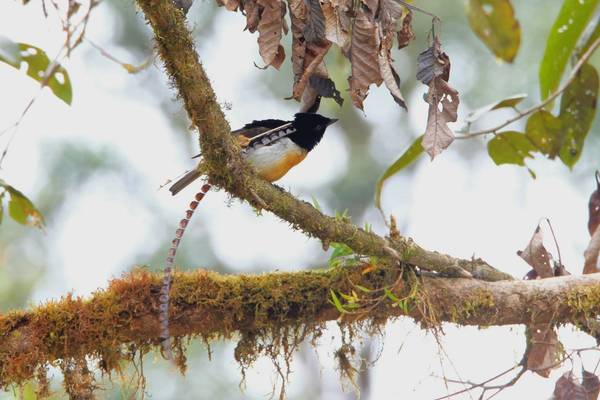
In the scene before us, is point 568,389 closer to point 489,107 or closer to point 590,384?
point 590,384

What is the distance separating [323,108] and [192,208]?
22.2ft

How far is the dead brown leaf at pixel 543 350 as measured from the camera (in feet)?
10.6

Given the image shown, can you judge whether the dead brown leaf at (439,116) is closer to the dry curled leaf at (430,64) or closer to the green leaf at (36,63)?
the dry curled leaf at (430,64)

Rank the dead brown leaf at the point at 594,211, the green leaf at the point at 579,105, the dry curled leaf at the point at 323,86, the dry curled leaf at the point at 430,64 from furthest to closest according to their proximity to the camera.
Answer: the dead brown leaf at the point at 594,211 → the dry curled leaf at the point at 323,86 → the dry curled leaf at the point at 430,64 → the green leaf at the point at 579,105

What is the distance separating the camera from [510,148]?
8.97 ft

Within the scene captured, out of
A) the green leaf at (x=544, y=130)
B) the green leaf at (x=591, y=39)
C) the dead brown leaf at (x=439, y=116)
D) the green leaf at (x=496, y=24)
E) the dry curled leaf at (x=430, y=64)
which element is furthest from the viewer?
the dry curled leaf at (x=430, y=64)

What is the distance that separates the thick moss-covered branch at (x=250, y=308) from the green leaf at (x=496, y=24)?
5.84ft

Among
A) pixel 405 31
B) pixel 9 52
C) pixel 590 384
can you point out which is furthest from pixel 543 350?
pixel 9 52

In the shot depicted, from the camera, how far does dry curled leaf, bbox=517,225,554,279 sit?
346 centimetres

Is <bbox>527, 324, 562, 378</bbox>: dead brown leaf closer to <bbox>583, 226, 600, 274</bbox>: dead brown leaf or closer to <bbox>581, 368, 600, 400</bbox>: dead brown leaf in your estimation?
<bbox>581, 368, 600, 400</bbox>: dead brown leaf

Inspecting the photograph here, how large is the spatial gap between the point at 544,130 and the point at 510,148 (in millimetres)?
436

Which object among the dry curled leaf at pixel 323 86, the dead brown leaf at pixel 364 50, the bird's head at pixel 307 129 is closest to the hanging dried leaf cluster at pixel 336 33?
the dead brown leaf at pixel 364 50

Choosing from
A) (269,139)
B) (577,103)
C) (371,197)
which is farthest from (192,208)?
(371,197)

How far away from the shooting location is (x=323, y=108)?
32.3 ft
